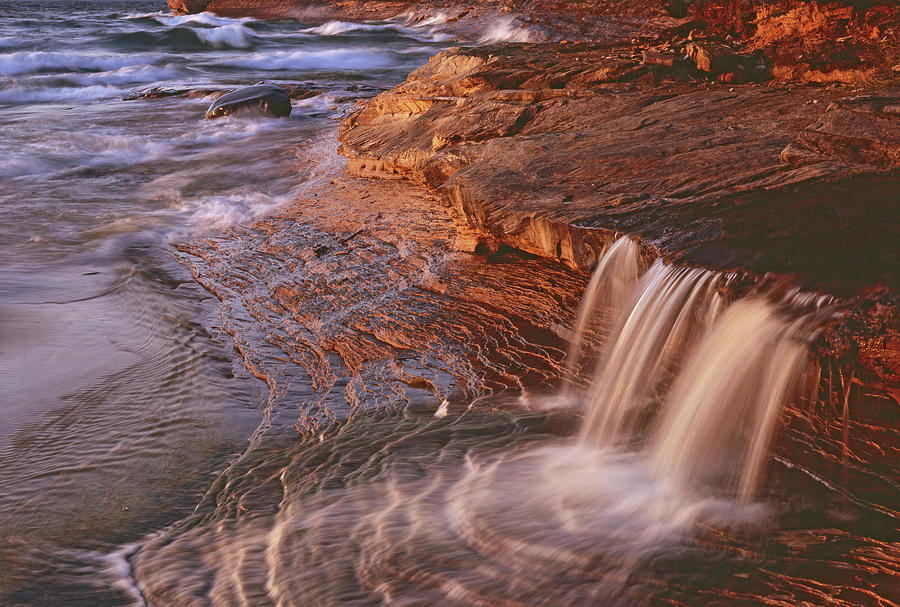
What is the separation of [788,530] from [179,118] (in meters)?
12.5

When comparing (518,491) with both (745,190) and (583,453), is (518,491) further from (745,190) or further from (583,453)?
(745,190)

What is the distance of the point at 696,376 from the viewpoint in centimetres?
377

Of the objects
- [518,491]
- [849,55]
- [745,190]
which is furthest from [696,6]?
[518,491]

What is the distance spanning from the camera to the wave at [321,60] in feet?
72.0

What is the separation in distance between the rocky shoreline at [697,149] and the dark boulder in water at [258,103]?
384 cm

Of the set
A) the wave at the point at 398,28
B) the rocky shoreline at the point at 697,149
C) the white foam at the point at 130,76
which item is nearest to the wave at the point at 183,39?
the wave at the point at 398,28

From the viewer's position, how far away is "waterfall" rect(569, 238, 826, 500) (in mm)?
3418

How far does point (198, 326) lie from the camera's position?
17.1 ft

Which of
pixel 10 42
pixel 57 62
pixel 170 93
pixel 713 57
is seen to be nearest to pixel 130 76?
pixel 57 62

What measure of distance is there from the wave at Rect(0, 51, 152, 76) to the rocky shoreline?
596 inches

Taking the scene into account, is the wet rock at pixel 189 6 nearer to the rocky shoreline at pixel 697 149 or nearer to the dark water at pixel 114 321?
the dark water at pixel 114 321

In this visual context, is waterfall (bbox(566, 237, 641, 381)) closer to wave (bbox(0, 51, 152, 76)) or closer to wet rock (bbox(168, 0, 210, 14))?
wave (bbox(0, 51, 152, 76))

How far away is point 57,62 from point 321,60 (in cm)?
702

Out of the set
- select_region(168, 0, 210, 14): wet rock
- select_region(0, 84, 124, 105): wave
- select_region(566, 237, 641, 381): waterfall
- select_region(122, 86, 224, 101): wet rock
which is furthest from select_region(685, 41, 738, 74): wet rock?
select_region(168, 0, 210, 14): wet rock
